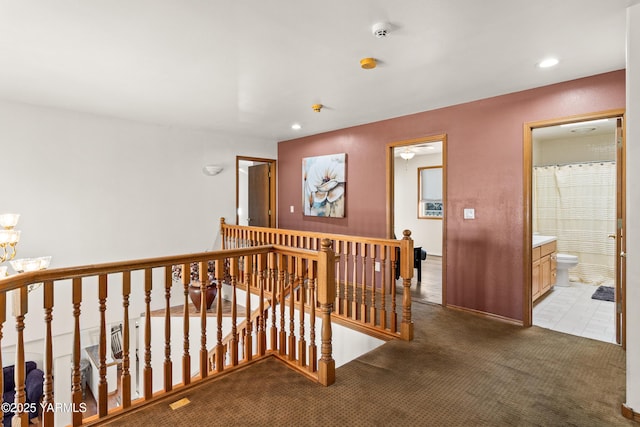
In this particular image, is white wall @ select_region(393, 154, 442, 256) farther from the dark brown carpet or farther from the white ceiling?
the dark brown carpet

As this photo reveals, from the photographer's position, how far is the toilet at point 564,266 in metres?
5.05

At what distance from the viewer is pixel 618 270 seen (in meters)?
2.99

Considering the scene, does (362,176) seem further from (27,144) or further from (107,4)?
(27,144)

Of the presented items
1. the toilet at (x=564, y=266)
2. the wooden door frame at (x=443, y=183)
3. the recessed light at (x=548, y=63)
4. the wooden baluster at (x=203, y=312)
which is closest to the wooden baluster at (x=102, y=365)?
the wooden baluster at (x=203, y=312)

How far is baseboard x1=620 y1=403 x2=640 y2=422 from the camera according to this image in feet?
6.19

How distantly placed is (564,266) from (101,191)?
6.71 metres

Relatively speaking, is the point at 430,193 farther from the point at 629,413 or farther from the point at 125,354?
the point at 125,354

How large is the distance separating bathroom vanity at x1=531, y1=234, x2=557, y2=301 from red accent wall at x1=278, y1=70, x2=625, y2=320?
832mm

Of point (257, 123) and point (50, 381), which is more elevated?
point (257, 123)

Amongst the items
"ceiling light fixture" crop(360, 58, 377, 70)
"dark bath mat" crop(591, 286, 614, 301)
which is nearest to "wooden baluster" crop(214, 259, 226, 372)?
"ceiling light fixture" crop(360, 58, 377, 70)

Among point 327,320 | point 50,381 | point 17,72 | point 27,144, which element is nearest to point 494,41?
point 327,320

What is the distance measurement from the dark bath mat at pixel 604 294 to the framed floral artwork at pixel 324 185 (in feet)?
12.0

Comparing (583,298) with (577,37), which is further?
(583,298)

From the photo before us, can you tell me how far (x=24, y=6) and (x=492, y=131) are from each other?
155 inches
